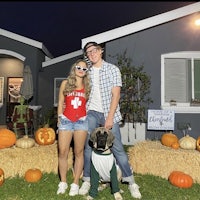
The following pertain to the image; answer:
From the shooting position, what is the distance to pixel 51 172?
15.8 feet

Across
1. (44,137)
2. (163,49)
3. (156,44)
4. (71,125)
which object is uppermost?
(156,44)

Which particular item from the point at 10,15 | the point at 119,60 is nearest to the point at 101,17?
the point at 10,15

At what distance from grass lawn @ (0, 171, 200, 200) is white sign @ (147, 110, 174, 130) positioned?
1.87 metres

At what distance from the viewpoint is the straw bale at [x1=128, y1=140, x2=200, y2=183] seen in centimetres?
452

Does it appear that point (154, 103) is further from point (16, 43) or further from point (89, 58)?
point (16, 43)

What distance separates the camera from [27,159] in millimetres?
4602

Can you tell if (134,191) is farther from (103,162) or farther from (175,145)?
(175,145)

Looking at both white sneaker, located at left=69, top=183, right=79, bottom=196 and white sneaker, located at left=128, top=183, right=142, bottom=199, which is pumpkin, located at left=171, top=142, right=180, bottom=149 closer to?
white sneaker, located at left=128, top=183, right=142, bottom=199

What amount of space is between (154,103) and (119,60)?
5.08 feet

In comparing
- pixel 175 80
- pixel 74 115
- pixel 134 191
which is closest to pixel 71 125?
pixel 74 115

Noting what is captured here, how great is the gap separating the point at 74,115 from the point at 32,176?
160 centimetres

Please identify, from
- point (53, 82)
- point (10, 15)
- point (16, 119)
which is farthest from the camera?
point (10, 15)

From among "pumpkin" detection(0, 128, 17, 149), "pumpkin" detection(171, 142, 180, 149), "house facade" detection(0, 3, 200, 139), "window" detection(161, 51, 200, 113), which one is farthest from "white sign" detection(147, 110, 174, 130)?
"pumpkin" detection(0, 128, 17, 149)

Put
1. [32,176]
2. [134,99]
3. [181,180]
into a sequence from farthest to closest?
1. [134,99]
2. [32,176]
3. [181,180]
